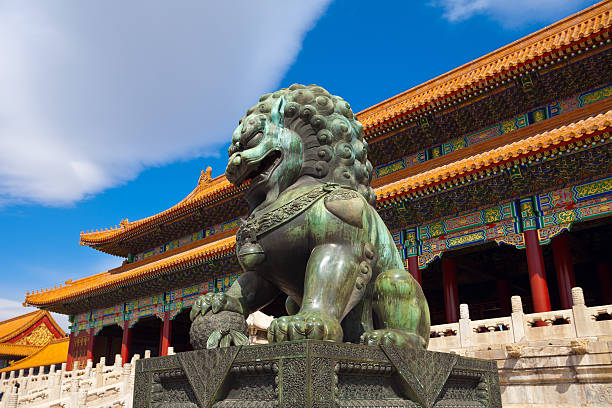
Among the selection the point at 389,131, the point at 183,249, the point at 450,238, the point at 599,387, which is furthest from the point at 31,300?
the point at 599,387

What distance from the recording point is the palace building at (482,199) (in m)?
9.59

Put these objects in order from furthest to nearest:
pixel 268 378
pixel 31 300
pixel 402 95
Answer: pixel 31 300 < pixel 402 95 < pixel 268 378

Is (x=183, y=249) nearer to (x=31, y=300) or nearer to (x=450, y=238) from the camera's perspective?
(x=31, y=300)

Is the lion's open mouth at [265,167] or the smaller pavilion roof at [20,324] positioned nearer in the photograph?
the lion's open mouth at [265,167]

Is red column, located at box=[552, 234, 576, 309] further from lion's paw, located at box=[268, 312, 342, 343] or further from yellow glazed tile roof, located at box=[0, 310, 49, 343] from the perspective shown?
yellow glazed tile roof, located at box=[0, 310, 49, 343]

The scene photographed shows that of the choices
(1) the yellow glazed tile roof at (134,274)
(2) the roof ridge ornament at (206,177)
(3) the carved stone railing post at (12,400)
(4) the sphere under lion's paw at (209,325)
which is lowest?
(3) the carved stone railing post at (12,400)

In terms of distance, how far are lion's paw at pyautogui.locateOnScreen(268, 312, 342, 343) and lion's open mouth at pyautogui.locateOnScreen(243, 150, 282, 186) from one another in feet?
2.84

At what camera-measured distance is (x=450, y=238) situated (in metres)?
11.0

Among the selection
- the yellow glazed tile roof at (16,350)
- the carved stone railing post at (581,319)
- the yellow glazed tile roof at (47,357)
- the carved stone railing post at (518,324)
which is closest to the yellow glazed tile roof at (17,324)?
the yellow glazed tile roof at (16,350)

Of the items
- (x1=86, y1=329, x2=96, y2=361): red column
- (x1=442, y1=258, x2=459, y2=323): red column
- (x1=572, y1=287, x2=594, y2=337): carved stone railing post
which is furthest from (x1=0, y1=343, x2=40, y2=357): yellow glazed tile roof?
(x1=572, y1=287, x2=594, y2=337): carved stone railing post

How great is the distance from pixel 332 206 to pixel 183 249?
690 inches

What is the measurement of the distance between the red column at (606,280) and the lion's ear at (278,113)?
549 inches

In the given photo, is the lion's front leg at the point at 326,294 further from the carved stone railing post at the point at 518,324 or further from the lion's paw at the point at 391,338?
the carved stone railing post at the point at 518,324

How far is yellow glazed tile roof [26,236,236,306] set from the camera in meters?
13.9
